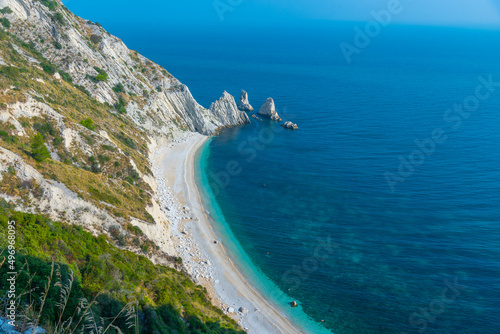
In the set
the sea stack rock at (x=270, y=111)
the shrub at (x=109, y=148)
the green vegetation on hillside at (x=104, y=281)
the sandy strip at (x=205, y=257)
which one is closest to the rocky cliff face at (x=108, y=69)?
the sea stack rock at (x=270, y=111)

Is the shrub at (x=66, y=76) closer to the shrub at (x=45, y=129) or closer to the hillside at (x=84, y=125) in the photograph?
the hillside at (x=84, y=125)

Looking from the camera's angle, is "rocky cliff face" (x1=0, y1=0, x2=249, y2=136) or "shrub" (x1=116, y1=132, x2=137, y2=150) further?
"rocky cliff face" (x1=0, y1=0, x2=249, y2=136)

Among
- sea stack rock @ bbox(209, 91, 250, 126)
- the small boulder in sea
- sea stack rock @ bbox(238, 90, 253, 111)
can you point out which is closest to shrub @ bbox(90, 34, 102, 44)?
sea stack rock @ bbox(209, 91, 250, 126)

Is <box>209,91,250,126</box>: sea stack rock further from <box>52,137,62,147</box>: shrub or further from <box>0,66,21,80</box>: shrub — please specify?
<box>52,137,62,147</box>: shrub

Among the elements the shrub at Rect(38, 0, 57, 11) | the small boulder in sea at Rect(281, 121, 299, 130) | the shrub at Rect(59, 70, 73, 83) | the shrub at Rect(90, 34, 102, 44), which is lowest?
the shrub at Rect(59, 70, 73, 83)

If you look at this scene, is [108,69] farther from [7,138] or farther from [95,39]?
[7,138]

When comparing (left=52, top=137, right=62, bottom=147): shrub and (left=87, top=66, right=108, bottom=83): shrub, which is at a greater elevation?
(left=87, top=66, right=108, bottom=83): shrub

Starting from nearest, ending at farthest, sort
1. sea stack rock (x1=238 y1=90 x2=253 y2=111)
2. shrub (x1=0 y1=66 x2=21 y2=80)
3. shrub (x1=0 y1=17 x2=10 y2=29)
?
1. shrub (x1=0 y1=66 x2=21 y2=80)
2. shrub (x1=0 y1=17 x2=10 y2=29)
3. sea stack rock (x1=238 y1=90 x2=253 y2=111)
